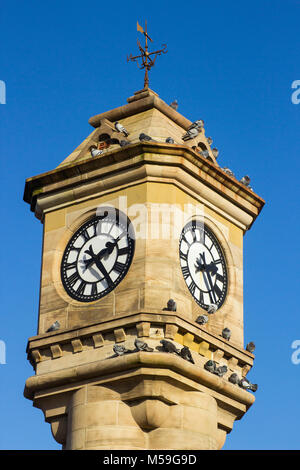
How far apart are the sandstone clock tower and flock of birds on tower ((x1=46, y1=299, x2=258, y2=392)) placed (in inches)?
1.5

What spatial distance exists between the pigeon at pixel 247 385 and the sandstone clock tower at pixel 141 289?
0.09 meters

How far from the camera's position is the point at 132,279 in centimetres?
4403

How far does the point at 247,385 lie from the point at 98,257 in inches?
191

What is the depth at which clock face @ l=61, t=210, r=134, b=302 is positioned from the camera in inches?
1756

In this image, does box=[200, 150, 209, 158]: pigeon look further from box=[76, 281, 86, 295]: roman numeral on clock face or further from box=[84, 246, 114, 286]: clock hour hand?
box=[76, 281, 86, 295]: roman numeral on clock face

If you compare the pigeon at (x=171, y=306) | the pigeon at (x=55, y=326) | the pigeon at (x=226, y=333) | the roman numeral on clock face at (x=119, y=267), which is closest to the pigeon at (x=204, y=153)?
the roman numeral on clock face at (x=119, y=267)

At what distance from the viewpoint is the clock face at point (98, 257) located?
4459 centimetres

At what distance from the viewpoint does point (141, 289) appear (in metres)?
43.7

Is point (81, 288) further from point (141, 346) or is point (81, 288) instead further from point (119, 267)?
point (141, 346)

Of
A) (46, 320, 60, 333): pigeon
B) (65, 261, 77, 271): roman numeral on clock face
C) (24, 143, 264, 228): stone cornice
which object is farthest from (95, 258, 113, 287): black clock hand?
(24, 143, 264, 228): stone cornice

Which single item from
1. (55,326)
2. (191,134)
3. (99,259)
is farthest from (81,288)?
(191,134)
